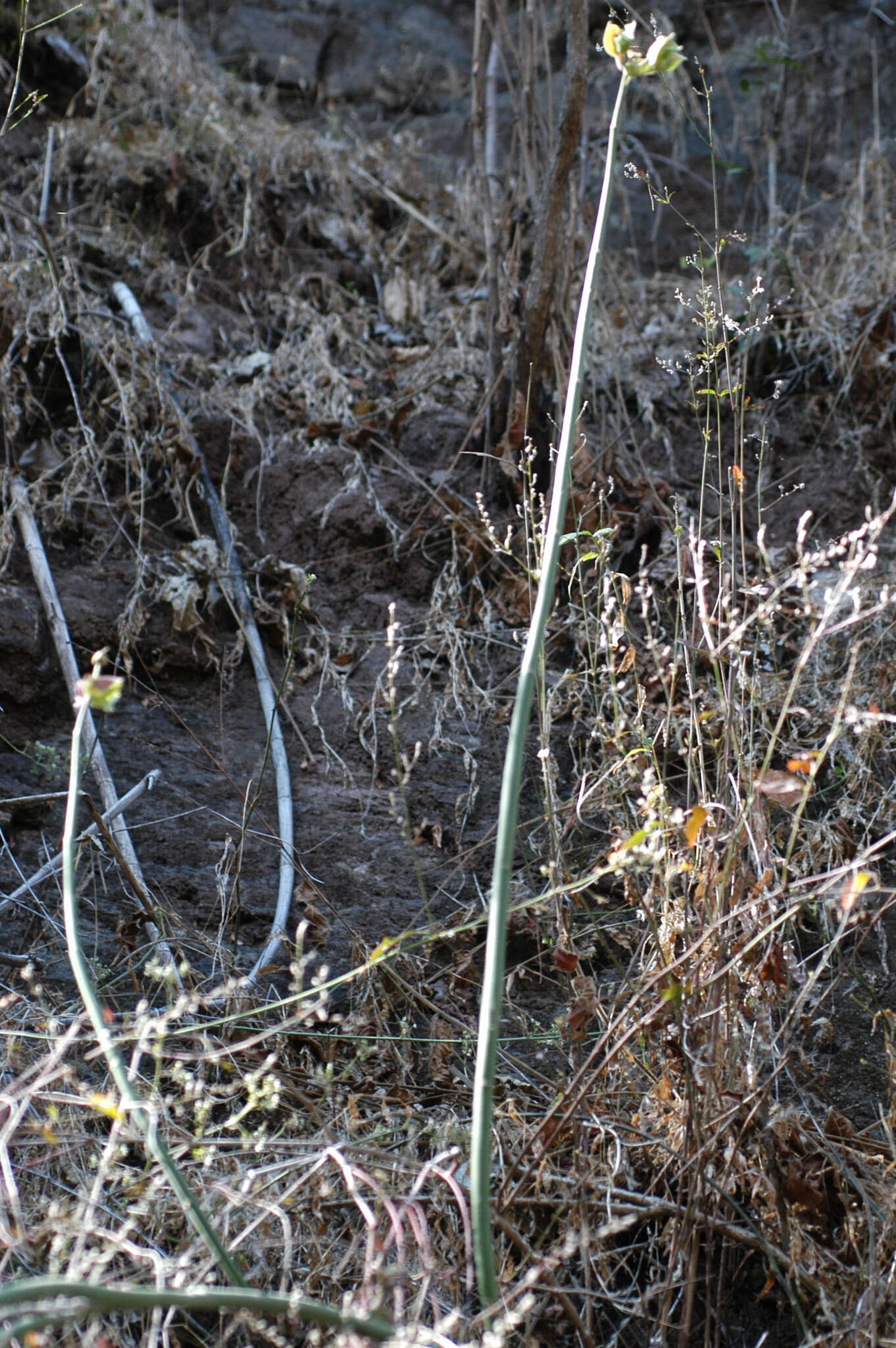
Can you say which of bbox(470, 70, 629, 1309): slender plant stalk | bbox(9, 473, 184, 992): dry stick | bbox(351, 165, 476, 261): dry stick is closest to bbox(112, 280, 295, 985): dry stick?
bbox(9, 473, 184, 992): dry stick

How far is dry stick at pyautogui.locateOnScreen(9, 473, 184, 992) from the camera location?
1993 millimetres

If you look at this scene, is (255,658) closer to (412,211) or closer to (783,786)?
(783,786)

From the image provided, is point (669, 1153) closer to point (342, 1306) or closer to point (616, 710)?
point (342, 1306)

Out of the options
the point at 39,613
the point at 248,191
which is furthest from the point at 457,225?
the point at 39,613

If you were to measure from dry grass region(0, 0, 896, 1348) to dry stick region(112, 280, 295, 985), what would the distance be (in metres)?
0.07

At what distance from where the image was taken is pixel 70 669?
97.5 inches

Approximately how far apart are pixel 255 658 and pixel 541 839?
917 mm

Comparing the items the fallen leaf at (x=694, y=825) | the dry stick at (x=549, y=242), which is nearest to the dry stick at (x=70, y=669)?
the fallen leaf at (x=694, y=825)

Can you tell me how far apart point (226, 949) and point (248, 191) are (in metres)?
3.10

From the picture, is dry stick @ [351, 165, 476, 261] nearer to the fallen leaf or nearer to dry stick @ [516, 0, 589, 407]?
dry stick @ [516, 0, 589, 407]

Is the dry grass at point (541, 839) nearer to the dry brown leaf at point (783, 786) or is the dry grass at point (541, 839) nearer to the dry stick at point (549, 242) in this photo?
the dry brown leaf at point (783, 786)

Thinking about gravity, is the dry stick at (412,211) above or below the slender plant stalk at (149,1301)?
above

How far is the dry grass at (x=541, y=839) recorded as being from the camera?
139 centimetres

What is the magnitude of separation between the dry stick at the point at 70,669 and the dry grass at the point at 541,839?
0.09m
